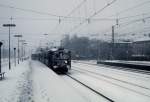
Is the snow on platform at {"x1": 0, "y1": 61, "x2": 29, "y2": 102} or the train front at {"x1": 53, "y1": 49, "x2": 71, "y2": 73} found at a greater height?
the train front at {"x1": 53, "y1": 49, "x2": 71, "y2": 73}

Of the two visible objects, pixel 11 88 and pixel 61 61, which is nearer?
pixel 11 88

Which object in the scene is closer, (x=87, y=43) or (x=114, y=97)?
(x=114, y=97)

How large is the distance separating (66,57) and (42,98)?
19238 mm

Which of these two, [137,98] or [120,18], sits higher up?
[120,18]

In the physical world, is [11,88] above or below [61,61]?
below

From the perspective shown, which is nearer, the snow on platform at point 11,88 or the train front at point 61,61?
the snow on platform at point 11,88

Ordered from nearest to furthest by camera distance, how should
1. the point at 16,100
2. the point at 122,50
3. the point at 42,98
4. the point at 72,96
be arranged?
the point at 16,100 → the point at 42,98 → the point at 72,96 → the point at 122,50

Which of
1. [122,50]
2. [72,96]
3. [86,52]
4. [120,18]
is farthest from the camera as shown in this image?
[86,52]

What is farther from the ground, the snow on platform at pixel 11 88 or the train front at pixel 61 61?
the train front at pixel 61 61

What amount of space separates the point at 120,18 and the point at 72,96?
64.2ft

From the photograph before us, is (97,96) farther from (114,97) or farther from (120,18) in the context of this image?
(120,18)

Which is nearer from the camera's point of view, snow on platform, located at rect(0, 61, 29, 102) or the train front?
snow on platform, located at rect(0, 61, 29, 102)

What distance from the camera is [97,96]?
504 inches

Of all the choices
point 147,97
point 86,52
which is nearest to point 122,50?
point 86,52
